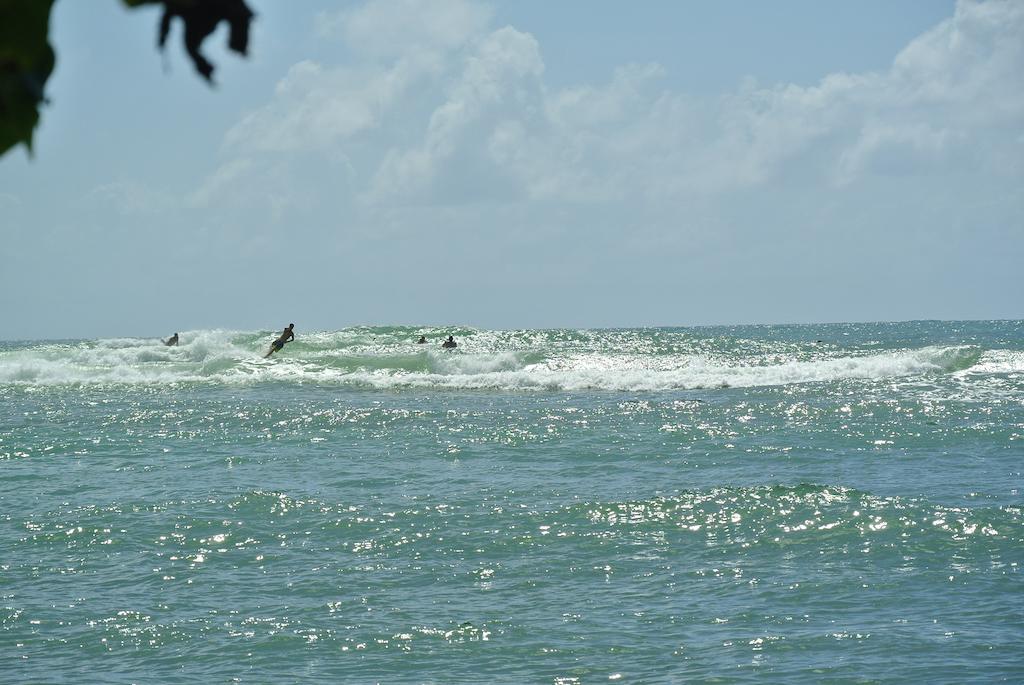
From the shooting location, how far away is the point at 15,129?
5.23 ft

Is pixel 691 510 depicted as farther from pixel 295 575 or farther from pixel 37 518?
pixel 37 518

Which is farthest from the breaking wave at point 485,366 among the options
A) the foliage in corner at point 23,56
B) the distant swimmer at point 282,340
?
the foliage in corner at point 23,56

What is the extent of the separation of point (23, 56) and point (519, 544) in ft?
32.7

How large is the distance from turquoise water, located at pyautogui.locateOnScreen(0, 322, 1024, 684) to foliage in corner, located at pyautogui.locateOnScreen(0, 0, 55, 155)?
655cm

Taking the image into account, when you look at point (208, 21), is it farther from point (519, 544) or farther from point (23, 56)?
point (519, 544)

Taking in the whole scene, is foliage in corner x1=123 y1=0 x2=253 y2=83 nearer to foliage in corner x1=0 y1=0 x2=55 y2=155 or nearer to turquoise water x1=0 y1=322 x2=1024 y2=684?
foliage in corner x1=0 y1=0 x2=55 y2=155

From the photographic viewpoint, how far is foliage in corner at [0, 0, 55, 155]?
1.57 meters

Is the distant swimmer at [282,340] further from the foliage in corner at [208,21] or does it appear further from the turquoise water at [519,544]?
the foliage in corner at [208,21]

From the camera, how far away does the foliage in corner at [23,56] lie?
157cm

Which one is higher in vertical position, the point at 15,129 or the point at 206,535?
the point at 15,129

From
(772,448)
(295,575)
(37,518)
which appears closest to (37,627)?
(295,575)

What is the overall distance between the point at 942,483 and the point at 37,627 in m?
10.6

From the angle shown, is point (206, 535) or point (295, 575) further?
point (206, 535)

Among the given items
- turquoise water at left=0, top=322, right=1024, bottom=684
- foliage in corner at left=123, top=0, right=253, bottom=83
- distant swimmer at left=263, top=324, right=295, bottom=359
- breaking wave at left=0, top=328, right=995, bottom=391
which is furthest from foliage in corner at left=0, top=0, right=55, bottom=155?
distant swimmer at left=263, top=324, right=295, bottom=359
